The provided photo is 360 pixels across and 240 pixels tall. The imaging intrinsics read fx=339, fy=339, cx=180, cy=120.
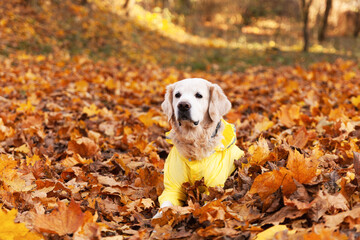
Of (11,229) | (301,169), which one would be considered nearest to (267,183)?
(301,169)

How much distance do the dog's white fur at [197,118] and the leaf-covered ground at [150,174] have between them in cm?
32

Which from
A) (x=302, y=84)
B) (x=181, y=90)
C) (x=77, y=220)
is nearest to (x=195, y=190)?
(x=181, y=90)

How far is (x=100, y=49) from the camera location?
532 inches

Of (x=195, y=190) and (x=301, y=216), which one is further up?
(x=301, y=216)

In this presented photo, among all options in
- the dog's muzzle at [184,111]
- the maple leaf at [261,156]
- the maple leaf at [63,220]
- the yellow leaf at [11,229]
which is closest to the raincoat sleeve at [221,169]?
the maple leaf at [261,156]

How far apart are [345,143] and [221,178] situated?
1324mm

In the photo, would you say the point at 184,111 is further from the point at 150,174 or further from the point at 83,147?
the point at 83,147

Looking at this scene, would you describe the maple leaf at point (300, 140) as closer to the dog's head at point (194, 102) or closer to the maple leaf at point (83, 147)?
the dog's head at point (194, 102)

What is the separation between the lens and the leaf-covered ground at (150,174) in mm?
1973

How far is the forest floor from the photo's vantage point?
1.98 m

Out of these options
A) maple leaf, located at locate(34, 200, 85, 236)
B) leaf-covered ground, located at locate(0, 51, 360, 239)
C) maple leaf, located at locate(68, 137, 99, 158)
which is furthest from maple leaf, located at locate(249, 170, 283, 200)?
maple leaf, located at locate(68, 137, 99, 158)

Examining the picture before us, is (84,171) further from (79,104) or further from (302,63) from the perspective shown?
(302,63)

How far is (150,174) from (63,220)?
123 centimetres

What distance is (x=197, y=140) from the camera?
9.22 ft
